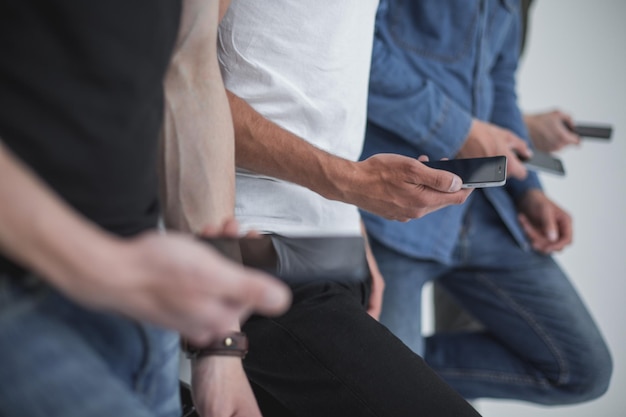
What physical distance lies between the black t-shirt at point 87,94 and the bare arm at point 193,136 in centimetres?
15

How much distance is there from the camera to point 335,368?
748 mm

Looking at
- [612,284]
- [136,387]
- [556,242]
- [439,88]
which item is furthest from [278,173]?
[612,284]

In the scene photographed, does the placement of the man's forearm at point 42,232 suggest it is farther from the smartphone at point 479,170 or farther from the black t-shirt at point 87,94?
the smartphone at point 479,170

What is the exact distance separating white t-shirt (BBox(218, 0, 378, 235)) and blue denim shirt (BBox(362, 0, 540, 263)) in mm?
222

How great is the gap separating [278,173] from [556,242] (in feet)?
2.42

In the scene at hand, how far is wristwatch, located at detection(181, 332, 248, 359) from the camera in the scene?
658mm

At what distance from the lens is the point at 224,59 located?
2.66 feet

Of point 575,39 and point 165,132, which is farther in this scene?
point 575,39

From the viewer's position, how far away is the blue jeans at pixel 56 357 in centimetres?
43

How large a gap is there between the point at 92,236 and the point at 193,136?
0.92ft

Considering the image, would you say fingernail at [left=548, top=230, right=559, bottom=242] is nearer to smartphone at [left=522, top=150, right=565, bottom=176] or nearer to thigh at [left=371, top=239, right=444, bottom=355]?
smartphone at [left=522, top=150, right=565, bottom=176]

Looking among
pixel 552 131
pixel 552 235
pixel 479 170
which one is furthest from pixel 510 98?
pixel 479 170

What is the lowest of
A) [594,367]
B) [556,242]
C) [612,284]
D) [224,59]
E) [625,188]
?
[612,284]

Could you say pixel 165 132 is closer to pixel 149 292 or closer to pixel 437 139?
pixel 149 292
